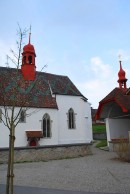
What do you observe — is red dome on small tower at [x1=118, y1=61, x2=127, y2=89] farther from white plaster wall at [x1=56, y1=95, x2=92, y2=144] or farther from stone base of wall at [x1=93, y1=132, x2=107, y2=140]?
stone base of wall at [x1=93, y1=132, x2=107, y2=140]

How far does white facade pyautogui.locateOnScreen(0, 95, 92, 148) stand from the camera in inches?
935

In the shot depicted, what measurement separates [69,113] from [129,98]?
9350 mm

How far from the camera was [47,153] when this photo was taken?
16656 millimetres

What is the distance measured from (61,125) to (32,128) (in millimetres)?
3994

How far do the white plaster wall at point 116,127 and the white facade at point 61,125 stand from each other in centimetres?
540

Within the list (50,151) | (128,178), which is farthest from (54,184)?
(50,151)

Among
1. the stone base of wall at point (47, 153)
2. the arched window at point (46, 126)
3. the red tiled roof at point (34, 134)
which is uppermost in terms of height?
the arched window at point (46, 126)

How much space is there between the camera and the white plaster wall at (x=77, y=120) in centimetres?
2701

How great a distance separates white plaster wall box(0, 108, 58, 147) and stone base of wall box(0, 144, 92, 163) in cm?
722

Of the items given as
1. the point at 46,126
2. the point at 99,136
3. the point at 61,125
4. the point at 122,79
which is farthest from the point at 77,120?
the point at 99,136

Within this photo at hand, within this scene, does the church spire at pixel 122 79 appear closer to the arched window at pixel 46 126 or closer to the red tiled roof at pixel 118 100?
the red tiled roof at pixel 118 100

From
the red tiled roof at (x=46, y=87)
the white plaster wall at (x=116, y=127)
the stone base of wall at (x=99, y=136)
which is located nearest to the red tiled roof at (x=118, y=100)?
the white plaster wall at (x=116, y=127)

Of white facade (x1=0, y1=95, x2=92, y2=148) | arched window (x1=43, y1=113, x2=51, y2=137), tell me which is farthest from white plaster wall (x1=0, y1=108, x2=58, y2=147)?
arched window (x1=43, y1=113, x2=51, y2=137)

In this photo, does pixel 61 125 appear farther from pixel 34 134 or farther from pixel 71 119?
pixel 34 134
